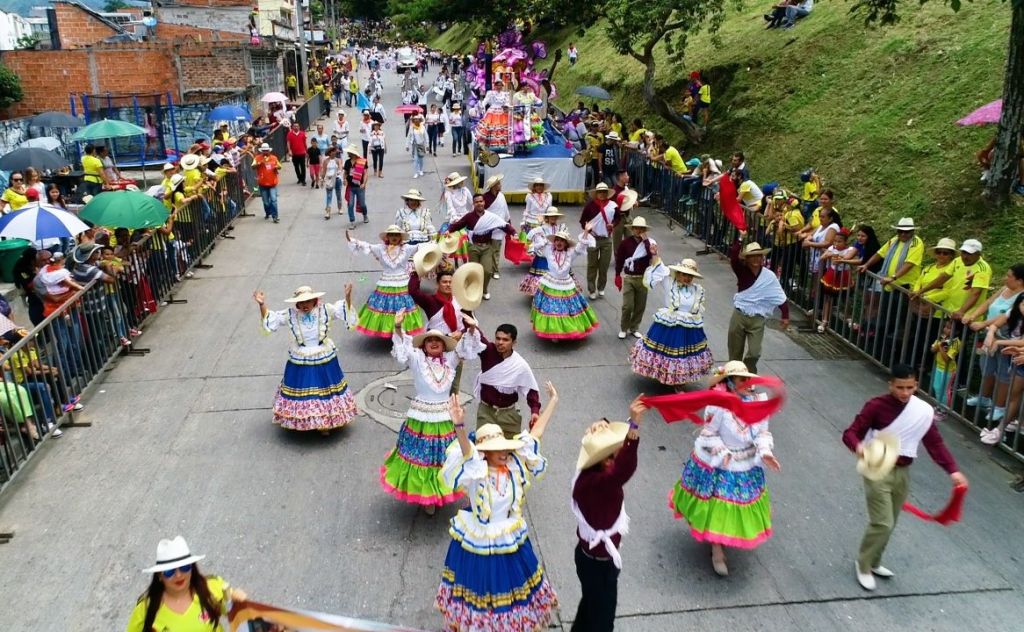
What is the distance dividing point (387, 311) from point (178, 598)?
268 inches

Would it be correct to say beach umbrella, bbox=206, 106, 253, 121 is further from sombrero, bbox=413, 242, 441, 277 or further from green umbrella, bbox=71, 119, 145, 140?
sombrero, bbox=413, 242, 441, 277

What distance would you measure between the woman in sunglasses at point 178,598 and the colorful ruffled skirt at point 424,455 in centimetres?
255

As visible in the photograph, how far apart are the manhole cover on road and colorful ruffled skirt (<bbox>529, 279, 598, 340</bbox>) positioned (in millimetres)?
1399

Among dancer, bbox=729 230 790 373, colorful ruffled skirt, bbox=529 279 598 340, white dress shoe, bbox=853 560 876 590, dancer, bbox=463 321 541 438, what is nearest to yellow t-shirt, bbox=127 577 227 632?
dancer, bbox=463 321 541 438

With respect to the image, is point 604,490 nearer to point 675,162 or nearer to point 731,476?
point 731,476

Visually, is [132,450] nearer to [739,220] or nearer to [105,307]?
[105,307]

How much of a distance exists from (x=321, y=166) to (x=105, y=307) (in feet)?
44.5

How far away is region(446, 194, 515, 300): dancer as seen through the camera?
12219 mm

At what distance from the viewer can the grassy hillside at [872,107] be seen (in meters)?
13.7

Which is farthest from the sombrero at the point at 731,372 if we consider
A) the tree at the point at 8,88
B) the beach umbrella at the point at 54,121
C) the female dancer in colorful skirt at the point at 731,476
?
the tree at the point at 8,88

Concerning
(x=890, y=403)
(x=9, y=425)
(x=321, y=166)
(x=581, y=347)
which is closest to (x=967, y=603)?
(x=890, y=403)

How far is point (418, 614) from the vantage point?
5895 millimetres

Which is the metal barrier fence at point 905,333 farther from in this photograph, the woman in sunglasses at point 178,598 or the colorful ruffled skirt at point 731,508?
the woman in sunglasses at point 178,598

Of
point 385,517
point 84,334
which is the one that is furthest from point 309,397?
point 84,334
